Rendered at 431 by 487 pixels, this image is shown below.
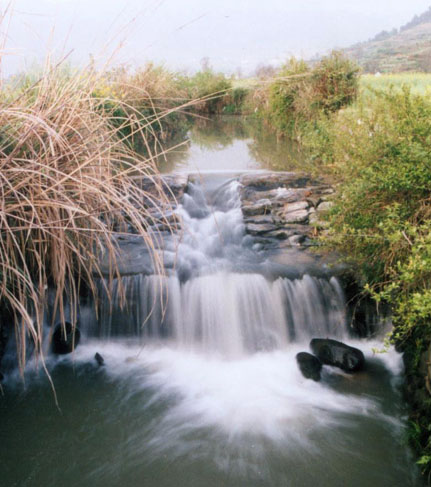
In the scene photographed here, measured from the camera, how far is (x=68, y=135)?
9.91ft

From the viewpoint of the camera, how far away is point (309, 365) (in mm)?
3648

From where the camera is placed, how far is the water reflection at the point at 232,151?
8227 millimetres

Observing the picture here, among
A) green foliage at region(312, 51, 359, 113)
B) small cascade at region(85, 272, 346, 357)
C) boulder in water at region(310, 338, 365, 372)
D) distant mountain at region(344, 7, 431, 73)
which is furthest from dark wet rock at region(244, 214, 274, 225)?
distant mountain at region(344, 7, 431, 73)

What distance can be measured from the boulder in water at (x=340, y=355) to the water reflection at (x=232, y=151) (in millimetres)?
3344

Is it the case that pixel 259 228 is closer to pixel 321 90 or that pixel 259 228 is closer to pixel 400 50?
pixel 321 90

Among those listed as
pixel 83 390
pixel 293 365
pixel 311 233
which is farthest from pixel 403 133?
pixel 83 390

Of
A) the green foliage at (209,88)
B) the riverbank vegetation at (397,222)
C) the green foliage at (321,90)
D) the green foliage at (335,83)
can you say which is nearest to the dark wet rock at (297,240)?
the riverbank vegetation at (397,222)

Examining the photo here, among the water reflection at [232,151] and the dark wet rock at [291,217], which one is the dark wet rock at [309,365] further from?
the water reflection at [232,151]

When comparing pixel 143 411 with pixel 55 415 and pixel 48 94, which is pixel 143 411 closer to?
pixel 55 415

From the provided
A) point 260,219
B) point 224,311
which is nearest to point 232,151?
point 260,219

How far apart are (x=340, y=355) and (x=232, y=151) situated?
6.78 metres

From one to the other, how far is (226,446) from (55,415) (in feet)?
4.11

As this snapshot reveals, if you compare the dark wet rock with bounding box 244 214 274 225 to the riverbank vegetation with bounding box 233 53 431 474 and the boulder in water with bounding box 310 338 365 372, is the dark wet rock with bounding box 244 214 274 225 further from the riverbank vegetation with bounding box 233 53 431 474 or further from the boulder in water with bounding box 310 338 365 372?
the boulder in water with bounding box 310 338 365 372

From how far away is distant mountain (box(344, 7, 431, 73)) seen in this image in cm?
2805
